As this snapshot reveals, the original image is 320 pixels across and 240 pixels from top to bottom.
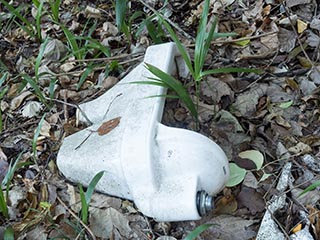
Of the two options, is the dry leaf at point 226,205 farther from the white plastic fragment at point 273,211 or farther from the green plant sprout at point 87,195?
the green plant sprout at point 87,195

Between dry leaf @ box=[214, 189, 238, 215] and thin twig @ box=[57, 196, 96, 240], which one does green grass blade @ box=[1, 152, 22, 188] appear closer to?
thin twig @ box=[57, 196, 96, 240]

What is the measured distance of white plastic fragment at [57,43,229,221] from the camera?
1.47 m

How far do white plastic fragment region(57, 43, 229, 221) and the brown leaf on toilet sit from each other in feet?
0.06

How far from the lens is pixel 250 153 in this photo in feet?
5.67

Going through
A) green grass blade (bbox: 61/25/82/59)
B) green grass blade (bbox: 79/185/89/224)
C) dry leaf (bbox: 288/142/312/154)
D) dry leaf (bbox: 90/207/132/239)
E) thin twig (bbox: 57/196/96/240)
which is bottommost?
dry leaf (bbox: 288/142/312/154)

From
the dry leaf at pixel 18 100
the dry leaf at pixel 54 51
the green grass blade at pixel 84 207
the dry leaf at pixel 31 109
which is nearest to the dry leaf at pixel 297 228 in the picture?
the green grass blade at pixel 84 207

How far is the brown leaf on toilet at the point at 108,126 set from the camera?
166cm

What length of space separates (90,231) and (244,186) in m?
0.47

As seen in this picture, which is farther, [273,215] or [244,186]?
[244,186]

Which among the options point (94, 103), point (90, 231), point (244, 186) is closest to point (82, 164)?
point (90, 231)

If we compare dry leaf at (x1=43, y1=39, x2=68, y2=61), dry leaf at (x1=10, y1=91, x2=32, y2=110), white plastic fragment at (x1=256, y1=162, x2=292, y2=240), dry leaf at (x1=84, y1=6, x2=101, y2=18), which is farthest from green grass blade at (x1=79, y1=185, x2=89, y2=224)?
dry leaf at (x1=84, y1=6, x2=101, y2=18)

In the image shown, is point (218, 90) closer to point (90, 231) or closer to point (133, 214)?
point (133, 214)

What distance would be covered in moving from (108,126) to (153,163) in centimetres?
26

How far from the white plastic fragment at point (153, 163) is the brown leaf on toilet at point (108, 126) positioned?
0.02m
